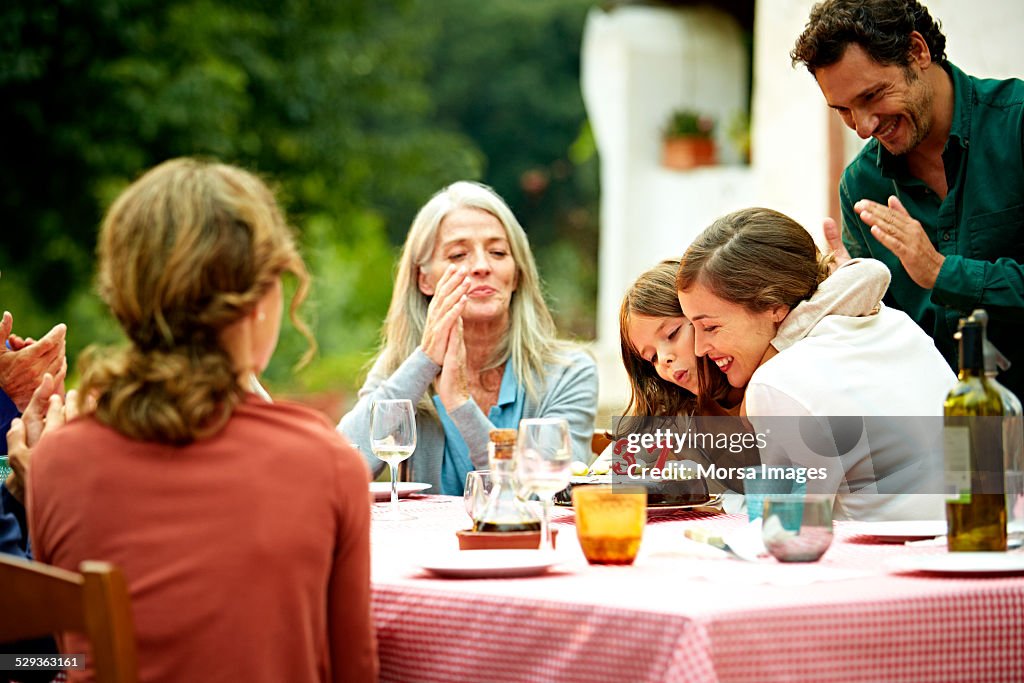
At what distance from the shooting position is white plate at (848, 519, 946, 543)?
7.32 feet

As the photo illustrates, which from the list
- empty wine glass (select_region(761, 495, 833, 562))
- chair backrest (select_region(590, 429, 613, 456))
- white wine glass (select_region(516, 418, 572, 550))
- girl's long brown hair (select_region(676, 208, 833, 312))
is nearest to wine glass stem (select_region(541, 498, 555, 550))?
white wine glass (select_region(516, 418, 572, 550))

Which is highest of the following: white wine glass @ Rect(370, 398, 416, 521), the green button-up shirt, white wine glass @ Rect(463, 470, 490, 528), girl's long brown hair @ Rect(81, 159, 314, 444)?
the green button-up shirt

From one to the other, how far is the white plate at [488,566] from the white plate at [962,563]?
529 mm

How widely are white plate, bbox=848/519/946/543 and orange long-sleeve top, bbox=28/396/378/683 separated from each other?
1.01 m

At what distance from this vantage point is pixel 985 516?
200 centimetres

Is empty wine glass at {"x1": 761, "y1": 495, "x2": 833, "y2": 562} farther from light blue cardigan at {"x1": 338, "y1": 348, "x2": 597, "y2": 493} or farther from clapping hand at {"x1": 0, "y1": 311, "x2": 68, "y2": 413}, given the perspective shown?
clapping hand at {"x1": 0, "y1": 311, "x2": 68, "y2": 413}

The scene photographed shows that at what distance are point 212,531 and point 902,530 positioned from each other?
4.09 feet

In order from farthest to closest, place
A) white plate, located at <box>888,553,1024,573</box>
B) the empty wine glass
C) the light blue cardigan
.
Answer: the light blue cardigan → the empty wine glass → white plate, located at <box>888,553,1024,573</box>

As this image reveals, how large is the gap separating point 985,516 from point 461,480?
6.25 feet

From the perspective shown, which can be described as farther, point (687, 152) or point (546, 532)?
point (687, 152)

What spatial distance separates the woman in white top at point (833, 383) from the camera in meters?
2.37

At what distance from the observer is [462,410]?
3471 millimetres

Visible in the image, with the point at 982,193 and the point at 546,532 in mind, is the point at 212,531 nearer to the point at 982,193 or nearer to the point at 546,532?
the point at 546,532

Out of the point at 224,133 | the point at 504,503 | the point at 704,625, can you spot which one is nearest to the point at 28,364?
the point at 504,503
